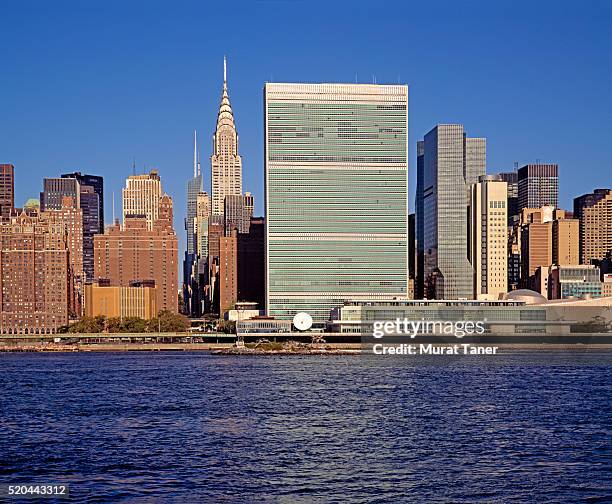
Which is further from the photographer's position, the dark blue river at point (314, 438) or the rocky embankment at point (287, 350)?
the rocky embankment at point (287, 350)

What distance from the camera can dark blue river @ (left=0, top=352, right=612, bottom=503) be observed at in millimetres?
47156

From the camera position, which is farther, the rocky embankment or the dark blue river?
the rocky embankment

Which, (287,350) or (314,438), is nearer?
(314,438)

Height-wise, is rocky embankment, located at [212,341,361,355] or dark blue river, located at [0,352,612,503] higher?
dark blue river, located at [0,352,612,503]

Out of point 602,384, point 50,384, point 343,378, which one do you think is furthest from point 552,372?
point 50,384

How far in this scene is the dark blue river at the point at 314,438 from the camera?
47.2m

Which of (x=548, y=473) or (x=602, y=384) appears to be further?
(x=602, y=384)

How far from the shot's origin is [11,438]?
6228 cm

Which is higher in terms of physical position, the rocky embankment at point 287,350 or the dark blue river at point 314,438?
the dark blue river at point 314,438

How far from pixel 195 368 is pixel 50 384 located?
30.5m

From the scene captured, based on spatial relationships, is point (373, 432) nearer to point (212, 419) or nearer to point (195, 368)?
point (212, 419)

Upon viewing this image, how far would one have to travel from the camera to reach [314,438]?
199 ft

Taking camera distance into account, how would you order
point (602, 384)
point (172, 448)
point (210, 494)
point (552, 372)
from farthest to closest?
point (552, 372), point (602, 384), point (172, 448), point (210, 494)

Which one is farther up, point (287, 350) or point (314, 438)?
point (314, 438)
